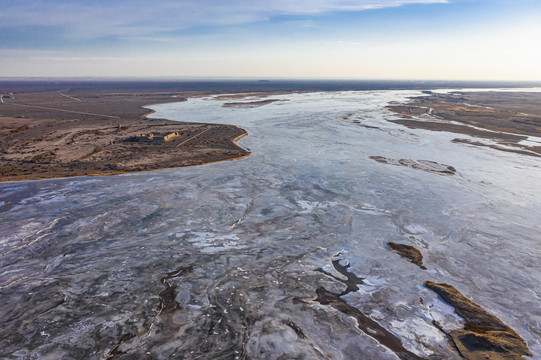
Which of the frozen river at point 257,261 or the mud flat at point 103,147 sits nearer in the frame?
the frozen river at point 257,261

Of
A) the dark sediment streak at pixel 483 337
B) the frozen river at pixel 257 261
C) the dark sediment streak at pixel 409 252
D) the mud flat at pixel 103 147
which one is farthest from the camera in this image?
the mud flat at pixel 103 147

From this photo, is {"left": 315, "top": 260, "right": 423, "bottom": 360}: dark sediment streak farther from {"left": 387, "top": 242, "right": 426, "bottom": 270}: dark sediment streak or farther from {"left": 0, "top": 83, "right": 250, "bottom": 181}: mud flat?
{"left": 0, "top": 83, "right": 250, "bottom": 181}: mud flat

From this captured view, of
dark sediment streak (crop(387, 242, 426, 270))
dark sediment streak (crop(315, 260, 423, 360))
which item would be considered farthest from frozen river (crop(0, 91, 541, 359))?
dark sediment streak (crop(387, 242, 426, 270))

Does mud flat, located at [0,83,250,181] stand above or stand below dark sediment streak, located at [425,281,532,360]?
above

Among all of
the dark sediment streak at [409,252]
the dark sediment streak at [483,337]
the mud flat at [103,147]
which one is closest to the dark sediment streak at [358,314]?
the dark sediment streak at [483,337]

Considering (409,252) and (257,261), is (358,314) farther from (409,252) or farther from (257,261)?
(409,252)

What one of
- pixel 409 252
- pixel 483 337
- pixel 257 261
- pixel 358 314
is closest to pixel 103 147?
pixel 257 261

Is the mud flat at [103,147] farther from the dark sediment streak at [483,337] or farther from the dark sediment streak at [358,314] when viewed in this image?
the dark sediment streak at [483,337]

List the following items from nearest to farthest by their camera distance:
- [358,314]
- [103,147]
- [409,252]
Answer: [358,314]
[409,252]
[103,147]

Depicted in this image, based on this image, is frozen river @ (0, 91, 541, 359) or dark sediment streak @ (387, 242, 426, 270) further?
dark sediment streak @ (387, 242, 426, 270)
